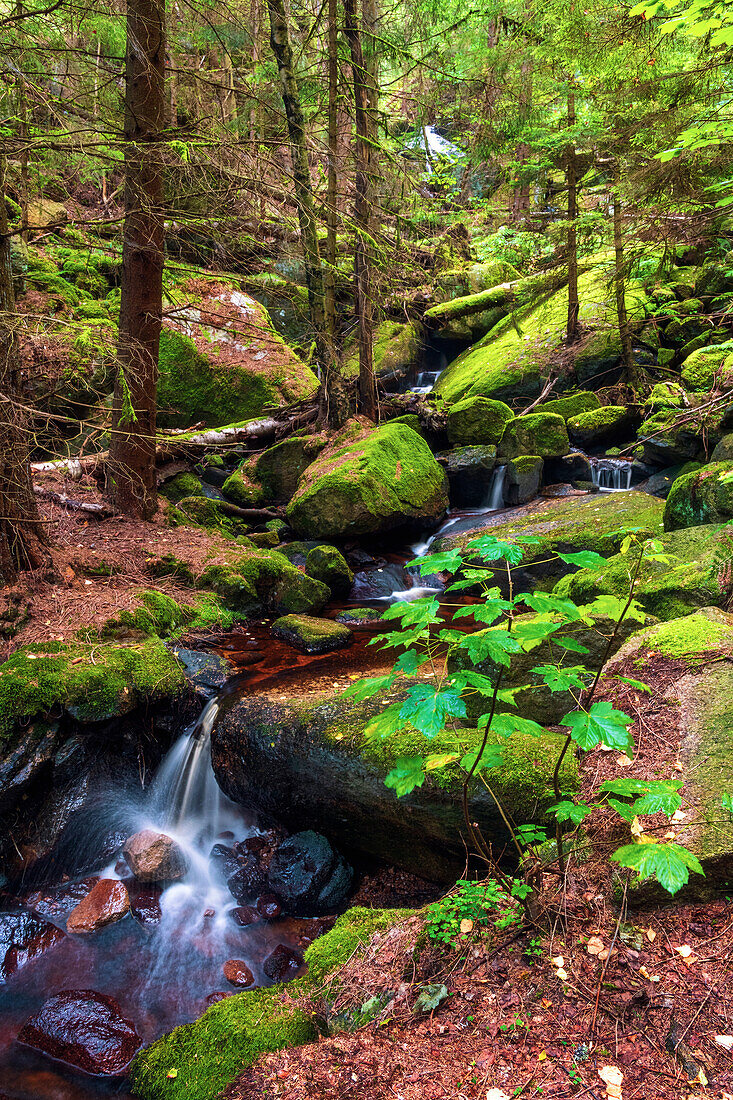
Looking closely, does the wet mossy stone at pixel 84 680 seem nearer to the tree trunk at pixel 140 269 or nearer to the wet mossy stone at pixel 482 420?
the tree trunk at pixel 140 269

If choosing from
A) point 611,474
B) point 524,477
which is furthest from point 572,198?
point 524,477

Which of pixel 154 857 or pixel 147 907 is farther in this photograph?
pixel 154 857

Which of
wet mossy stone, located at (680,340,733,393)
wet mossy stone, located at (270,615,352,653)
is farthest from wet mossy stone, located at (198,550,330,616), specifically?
wet mossy stone, located at (680,340,733,393)

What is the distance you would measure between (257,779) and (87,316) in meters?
9.95

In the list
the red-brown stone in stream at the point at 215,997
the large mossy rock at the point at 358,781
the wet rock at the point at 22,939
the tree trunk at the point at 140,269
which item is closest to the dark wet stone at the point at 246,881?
the large mossy rock at the point at 358,781

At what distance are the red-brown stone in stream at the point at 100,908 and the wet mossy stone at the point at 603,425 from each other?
10195mm

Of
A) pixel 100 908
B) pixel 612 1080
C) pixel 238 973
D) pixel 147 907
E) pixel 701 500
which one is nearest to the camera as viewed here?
pixel 612 1080

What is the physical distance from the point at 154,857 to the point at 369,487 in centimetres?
584

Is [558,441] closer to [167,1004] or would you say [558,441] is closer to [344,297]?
[344,297]

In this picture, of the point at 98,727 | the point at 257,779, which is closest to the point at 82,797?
the point at 98,727

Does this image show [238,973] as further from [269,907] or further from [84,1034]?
[84,1034]

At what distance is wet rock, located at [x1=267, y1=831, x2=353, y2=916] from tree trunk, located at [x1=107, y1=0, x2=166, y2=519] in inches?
139

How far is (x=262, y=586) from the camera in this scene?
7.84 metres

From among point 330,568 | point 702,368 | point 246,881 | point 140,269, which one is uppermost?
point 140,269
